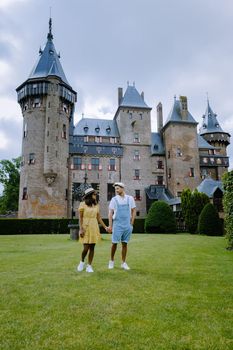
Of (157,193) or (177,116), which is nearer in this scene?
(157,193)

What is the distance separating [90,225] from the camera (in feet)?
21.0

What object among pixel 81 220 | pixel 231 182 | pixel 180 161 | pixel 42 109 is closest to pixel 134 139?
pixel 180 161

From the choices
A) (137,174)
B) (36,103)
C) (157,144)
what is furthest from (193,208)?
(36,103)

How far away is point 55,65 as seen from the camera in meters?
40.5

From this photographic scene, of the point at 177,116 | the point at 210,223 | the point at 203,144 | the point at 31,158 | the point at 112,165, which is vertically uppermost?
the point at 177,116

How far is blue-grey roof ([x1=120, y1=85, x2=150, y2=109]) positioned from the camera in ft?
148

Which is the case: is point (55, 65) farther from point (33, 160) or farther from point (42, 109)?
point (33, 160)

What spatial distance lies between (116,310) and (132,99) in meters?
44.9

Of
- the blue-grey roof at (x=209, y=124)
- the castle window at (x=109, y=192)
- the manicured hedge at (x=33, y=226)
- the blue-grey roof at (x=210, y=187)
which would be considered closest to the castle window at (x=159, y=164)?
the castle window at (x=109, y=192)

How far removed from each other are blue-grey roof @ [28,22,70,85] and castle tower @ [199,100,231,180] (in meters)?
25.3

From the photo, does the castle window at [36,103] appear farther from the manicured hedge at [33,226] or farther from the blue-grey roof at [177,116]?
the blue-grey roof at [177,116]

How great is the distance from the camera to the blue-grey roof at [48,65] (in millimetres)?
39719

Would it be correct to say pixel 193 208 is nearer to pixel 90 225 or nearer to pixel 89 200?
pixel 89 200

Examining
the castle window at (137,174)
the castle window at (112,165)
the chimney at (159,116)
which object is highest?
the chimney at (159,116)
